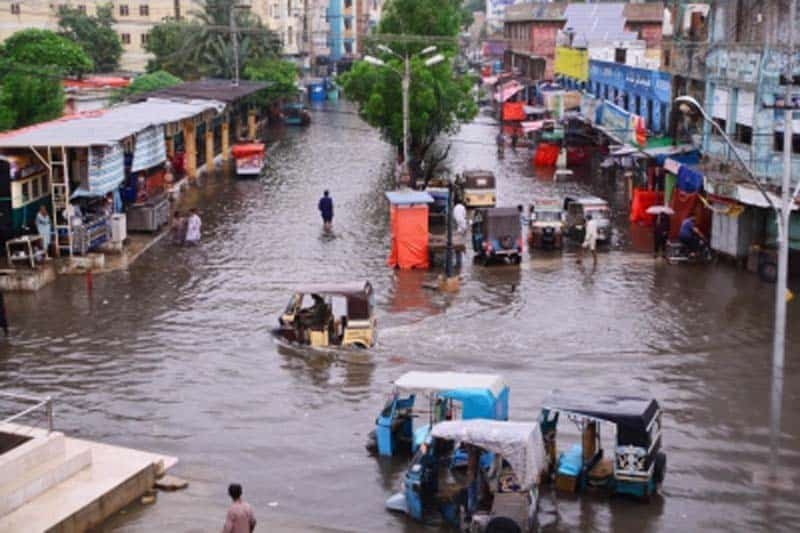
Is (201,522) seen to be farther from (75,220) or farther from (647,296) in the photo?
(75,220)

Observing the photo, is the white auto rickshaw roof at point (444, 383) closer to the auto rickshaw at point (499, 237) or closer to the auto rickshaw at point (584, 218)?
the auto rickshaw at point (499, 237)

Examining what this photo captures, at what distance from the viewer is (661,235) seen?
3050 cm

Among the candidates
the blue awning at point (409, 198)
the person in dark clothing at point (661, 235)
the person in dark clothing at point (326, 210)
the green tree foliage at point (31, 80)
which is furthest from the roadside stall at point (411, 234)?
the green tree foliage at point (31, 80)

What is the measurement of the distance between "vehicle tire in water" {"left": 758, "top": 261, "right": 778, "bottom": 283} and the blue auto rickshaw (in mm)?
12954

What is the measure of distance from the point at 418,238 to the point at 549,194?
14.2 metres

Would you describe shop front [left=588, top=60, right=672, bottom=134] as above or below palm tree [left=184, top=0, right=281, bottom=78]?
below

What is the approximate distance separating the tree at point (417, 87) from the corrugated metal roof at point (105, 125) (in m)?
6.32

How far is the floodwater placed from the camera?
14.6m

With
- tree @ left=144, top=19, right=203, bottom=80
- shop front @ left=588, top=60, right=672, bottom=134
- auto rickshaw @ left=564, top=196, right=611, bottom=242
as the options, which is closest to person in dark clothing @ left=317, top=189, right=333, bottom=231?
auto rickshaw @ left=564, top=196, right=611, bottom=242

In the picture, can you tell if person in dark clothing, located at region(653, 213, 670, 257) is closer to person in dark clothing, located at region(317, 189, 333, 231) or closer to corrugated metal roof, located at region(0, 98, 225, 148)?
person in dark clothing, located at region(317, 189, 333, 231)

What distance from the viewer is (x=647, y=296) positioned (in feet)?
85.7

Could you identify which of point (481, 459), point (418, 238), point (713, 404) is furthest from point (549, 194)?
point (481, 459)

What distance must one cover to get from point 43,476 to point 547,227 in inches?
783

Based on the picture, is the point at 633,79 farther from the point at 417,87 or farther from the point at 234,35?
the point at 234,35
